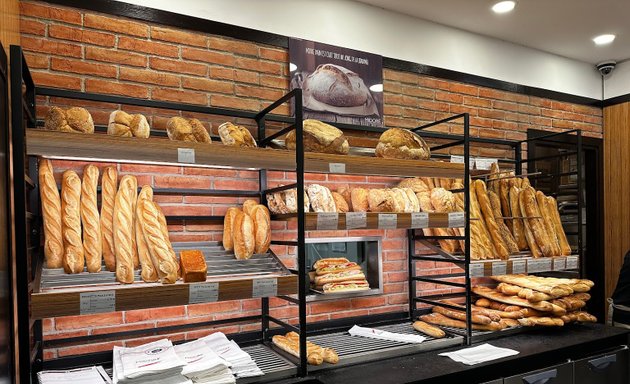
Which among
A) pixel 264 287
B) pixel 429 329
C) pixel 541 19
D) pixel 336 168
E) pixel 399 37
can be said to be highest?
pixel 541 19

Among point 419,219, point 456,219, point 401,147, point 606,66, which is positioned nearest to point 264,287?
point 419,219

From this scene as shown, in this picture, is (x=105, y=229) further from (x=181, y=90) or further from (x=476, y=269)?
(x=476, y=269)

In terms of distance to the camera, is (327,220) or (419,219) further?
(419,219)

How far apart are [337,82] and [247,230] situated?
47.1 inches

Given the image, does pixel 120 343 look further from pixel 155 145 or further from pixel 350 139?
pixel 350 139

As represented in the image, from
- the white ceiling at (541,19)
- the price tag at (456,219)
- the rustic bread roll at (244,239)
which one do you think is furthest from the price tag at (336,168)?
the white ceiling at (541,19)

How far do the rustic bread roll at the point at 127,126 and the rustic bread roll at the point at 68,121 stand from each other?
9 centimetres

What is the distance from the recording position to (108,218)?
78.9 inches

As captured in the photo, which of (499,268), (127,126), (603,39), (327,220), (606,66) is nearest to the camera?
(127,126)

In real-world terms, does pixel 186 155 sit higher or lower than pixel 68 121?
lower

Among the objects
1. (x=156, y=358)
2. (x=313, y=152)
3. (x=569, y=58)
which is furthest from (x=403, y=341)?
(x=569, y=58)

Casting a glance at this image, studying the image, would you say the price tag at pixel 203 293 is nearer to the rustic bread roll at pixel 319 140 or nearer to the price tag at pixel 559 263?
the rustic bread roll at pixel 319 140

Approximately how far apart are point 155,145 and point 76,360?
109cm

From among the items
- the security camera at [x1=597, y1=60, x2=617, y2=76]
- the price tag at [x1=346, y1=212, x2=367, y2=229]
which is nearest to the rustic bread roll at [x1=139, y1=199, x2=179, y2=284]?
the price tag at [x1=346, y1=212, x2=367, y2=229]
